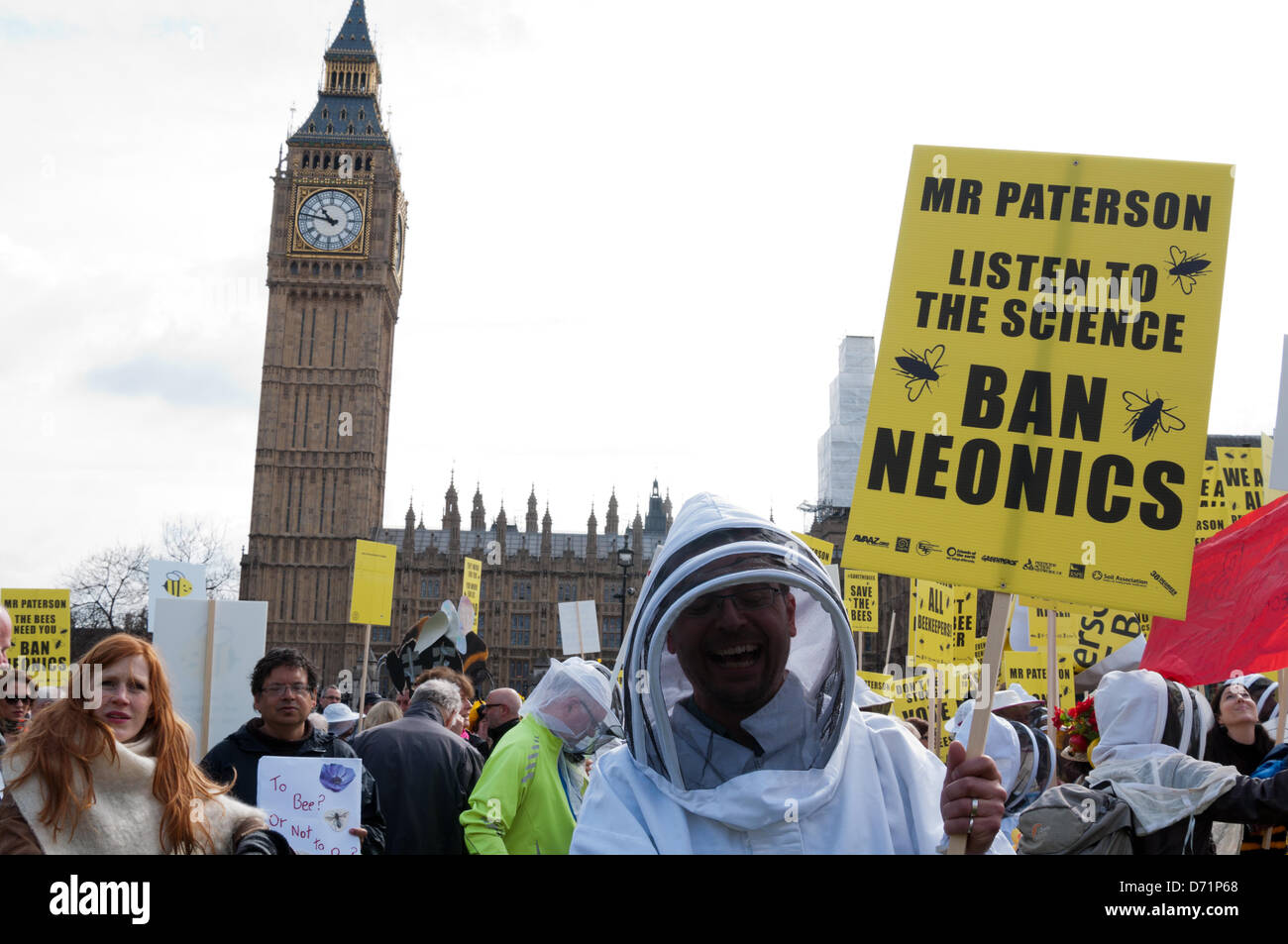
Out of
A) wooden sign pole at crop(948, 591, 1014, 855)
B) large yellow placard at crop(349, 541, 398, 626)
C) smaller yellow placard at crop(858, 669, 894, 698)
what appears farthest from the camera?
Answer: large yellow placard at crop(349, 541, 398, 626)

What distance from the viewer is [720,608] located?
189 centimetres

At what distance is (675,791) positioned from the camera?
185 centimetres

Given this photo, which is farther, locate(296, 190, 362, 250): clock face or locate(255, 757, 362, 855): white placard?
locate(296, 190, 362, 250): clock face

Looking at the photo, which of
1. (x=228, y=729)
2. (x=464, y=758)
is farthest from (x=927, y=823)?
(x=228, y=729)

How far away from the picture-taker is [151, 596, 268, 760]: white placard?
5117mm

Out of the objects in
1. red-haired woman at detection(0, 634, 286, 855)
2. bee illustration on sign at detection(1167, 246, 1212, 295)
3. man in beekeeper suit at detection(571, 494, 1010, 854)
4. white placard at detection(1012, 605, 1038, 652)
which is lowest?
white placard at detection(1012, 605, 1038, 652)

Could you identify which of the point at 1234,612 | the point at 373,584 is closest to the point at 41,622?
the point at 373,584

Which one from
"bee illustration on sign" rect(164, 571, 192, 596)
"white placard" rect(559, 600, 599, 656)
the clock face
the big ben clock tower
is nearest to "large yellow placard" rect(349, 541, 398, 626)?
"bee illustration on sign" rect(164, 571, 192, 596)

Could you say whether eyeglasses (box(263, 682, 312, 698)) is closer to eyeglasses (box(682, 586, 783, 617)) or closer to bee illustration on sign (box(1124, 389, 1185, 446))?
eyeglasses (box(682, 586, 783, 617))

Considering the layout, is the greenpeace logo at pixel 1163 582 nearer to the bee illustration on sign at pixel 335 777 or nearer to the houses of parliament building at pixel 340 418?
the bee illustration on sign at pixel 335 777

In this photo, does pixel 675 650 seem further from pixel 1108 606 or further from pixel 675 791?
pixel 1108 606
